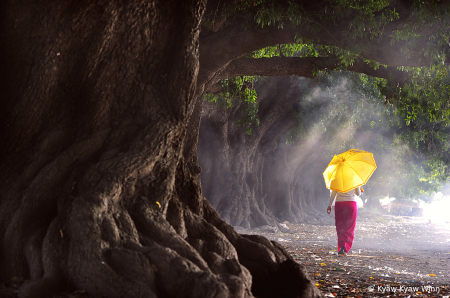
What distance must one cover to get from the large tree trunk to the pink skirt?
15.5 ft

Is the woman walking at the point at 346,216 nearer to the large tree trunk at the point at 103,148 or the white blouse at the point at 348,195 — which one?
the white blouse at the point at 348,195

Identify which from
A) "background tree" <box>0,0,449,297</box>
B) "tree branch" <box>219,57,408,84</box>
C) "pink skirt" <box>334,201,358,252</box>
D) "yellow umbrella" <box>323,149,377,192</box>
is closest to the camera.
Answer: "background tree" <box>0,0,449,297</box>

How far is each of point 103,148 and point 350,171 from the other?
6.16 metres

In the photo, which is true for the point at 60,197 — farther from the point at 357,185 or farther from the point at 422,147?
the point at 422,147

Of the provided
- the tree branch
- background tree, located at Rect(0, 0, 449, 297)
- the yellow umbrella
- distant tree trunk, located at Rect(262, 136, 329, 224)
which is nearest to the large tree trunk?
background tree, located at Rect(0, 0, 449, 297)

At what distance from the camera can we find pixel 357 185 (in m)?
8.09

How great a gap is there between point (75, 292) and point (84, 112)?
1.86 meters

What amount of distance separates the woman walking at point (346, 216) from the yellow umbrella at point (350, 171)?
332 millimetres

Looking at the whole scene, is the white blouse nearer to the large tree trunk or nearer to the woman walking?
the woman walking

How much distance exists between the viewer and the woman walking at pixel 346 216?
8.34 m

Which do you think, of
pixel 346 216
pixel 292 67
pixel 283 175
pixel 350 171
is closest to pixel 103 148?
pixel 292 67

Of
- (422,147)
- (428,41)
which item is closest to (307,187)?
(422,147)

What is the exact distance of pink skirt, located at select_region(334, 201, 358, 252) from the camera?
27.3ft

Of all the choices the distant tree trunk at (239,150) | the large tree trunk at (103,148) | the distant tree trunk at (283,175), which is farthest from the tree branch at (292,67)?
the distant tree trunk at (283,175)
